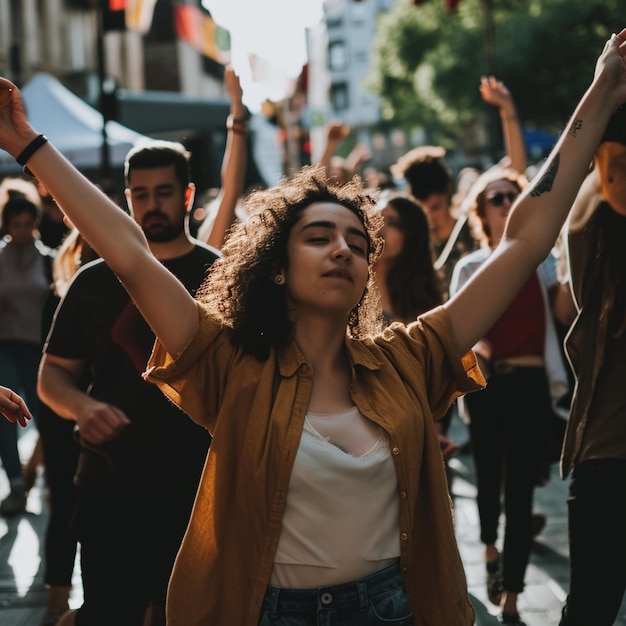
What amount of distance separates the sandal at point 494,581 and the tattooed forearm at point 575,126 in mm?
3033

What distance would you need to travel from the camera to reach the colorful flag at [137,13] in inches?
440

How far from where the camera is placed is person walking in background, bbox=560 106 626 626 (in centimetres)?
332

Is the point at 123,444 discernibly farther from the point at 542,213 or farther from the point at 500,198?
the point at 500,198

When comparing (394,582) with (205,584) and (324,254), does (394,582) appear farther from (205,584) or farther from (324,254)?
(324,254)

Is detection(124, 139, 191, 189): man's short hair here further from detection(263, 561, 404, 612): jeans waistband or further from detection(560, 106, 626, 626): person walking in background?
detection(263, 561, 404, 612): jeans waistband

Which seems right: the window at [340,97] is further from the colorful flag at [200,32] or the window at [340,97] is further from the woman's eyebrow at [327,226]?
the woman's eyebrow at [327,226]

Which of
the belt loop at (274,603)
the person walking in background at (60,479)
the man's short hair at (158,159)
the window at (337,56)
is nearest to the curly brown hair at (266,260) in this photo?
the belt loop at (274,603)

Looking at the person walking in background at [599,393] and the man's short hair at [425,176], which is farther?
the man's short hair at [425,176]

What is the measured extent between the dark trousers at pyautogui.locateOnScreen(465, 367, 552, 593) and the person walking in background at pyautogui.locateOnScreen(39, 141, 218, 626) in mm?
1820

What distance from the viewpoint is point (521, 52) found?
41219 mm

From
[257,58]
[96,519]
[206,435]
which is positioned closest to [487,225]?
[206,435]

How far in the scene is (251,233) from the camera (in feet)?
9.73

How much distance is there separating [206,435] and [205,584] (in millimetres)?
1326

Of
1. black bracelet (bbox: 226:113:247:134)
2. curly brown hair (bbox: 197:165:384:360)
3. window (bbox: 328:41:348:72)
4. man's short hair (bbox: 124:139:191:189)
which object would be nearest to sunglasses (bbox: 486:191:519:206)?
black bracelet (bbox: 226:113:247:134)
